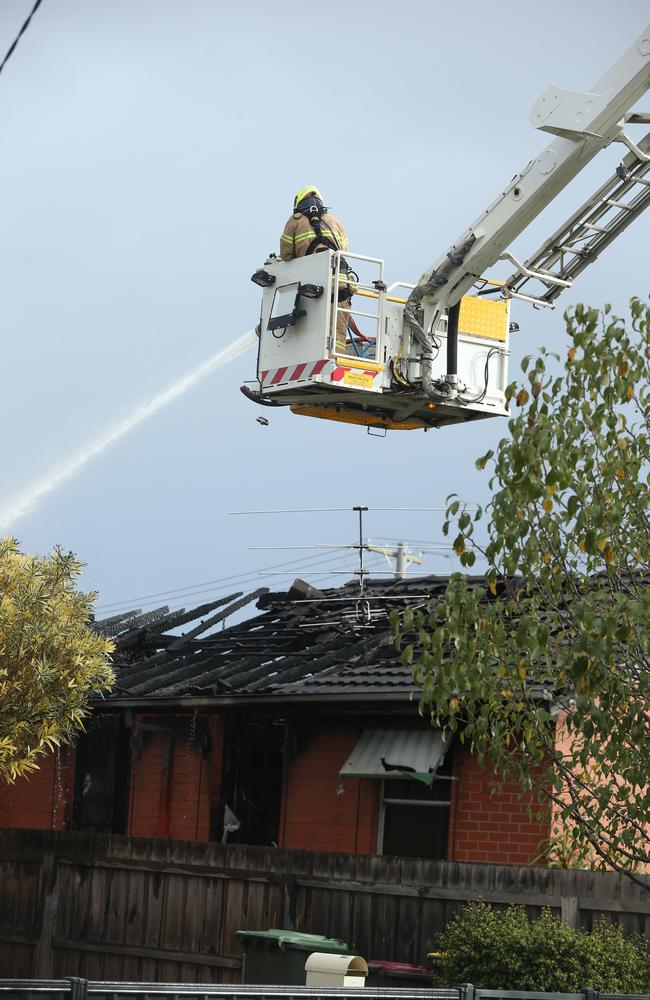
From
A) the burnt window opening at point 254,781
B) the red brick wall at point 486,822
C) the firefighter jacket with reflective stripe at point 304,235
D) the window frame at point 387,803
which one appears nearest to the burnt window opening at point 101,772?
the burnt window opening at point 254,781

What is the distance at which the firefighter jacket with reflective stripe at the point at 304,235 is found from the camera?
16.4 m

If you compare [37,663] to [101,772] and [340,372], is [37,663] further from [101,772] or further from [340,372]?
[101,772]

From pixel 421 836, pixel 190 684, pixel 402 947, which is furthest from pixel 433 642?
pixel 190 684

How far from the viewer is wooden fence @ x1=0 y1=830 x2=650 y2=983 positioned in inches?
526

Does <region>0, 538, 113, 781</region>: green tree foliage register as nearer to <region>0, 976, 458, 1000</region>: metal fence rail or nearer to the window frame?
the window frame

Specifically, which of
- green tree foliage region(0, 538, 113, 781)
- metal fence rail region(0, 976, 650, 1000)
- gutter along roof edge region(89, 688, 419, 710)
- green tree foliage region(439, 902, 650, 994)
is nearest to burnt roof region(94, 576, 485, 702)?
gutter along roof edge region(89, 688, 419, 710)

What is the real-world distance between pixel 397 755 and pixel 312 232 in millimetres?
5769

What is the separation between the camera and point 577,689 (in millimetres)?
9844

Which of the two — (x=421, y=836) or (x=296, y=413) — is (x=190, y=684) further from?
(x=296, y=413)

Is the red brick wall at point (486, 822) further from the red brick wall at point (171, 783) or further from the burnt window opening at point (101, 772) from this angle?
the burnt window opening at point (101, 772)

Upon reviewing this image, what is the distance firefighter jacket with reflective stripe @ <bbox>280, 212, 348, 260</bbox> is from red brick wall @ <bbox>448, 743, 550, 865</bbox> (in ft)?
18.2

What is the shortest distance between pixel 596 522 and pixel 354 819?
31.8ft

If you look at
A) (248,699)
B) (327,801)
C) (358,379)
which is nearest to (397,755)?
(327,801)

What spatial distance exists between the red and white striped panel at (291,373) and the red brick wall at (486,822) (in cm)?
453
